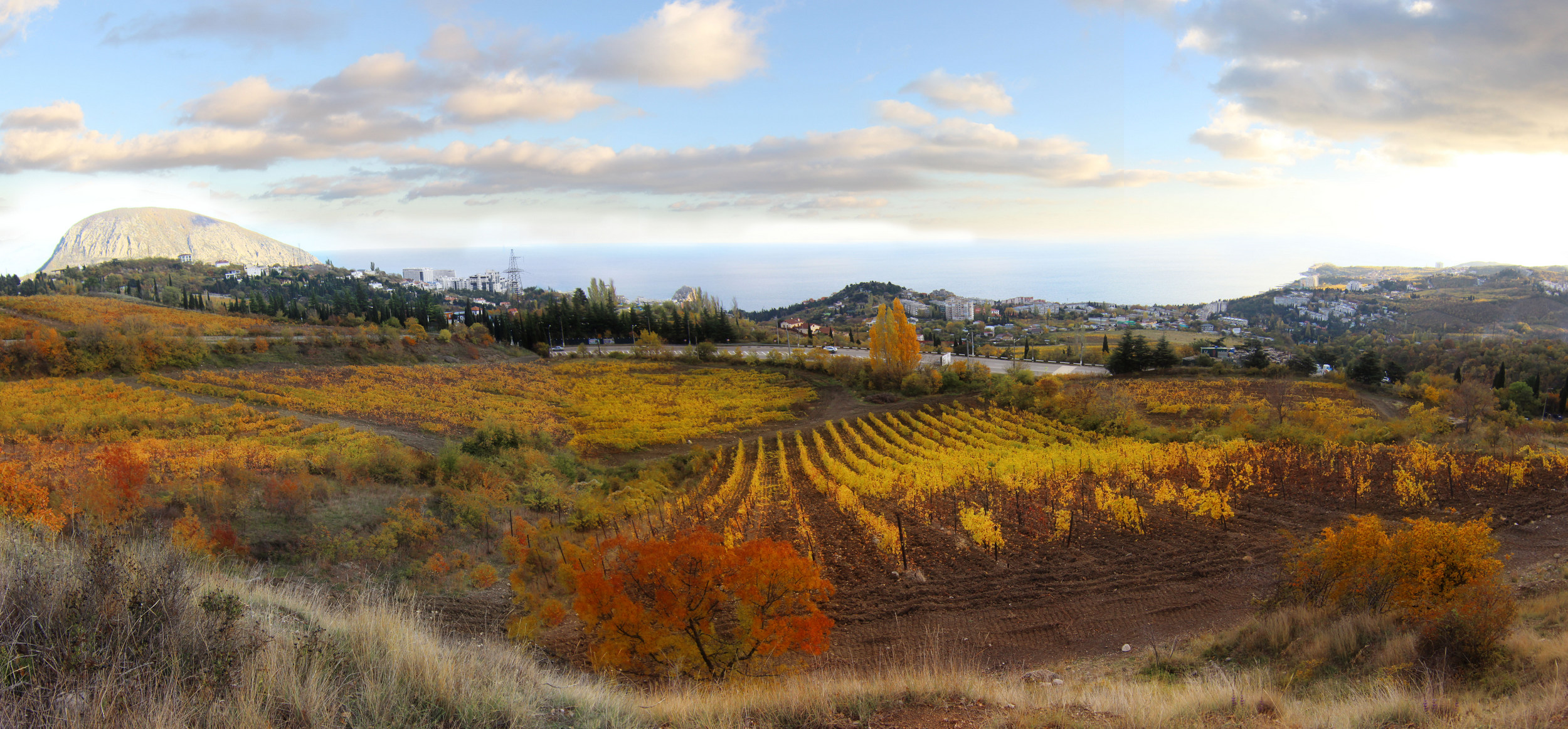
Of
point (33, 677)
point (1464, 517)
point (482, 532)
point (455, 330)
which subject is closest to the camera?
point (33, 677)

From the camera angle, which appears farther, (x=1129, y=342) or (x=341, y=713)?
(x=1129, y=342)

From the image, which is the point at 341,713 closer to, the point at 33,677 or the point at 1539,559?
the point at 33,677

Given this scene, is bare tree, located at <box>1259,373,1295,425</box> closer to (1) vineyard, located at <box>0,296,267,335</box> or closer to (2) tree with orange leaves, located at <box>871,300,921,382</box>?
(2) tree with orange leaves, located at <box>871,300,921,382</box>

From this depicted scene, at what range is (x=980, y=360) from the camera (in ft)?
181

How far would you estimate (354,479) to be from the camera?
19047 mm

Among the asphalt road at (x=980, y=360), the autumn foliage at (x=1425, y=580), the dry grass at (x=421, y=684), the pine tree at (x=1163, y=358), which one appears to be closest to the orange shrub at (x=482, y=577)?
the dry grass at (x=421, y=684)

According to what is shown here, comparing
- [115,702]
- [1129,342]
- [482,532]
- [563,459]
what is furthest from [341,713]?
[1129,342]

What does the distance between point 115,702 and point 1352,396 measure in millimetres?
54217

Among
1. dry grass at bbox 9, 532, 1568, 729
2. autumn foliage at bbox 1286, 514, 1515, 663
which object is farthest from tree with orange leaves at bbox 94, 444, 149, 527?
autumn foliage at bbox 1286, 514, 1515, 663

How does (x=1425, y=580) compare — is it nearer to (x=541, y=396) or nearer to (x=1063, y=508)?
(x=1063, y=508)

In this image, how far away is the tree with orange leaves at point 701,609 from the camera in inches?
355

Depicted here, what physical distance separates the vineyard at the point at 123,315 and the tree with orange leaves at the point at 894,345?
4913 cm

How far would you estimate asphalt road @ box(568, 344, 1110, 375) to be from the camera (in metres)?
51.6

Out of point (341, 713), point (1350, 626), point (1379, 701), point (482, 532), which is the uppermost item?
point (341, 713)
